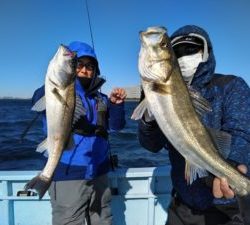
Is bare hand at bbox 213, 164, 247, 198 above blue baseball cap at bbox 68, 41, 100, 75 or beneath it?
beneath

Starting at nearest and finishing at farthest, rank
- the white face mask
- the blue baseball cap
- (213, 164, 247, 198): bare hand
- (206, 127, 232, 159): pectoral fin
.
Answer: (213, 164, 247, 198): bare hand
(206, 127, 232, 159): pectoral fin
the white face mask
the blue baseball cap

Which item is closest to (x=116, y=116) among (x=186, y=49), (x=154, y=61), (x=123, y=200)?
(x=123, y=200)

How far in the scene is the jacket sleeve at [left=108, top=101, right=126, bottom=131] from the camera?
507 cm

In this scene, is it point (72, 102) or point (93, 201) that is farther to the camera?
point (93, 201)

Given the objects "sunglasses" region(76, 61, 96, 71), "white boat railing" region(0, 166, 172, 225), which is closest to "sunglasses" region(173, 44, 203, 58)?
"sunglasses" region(76, 61, 96, 71)

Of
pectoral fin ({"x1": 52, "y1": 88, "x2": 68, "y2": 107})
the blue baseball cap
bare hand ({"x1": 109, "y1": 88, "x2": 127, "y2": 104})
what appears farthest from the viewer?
the blue baseball cap

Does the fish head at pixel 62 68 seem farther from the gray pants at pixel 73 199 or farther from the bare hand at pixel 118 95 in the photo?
the gray pants at pixel 73 199

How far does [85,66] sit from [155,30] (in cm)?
233

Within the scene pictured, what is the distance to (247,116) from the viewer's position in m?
3.37

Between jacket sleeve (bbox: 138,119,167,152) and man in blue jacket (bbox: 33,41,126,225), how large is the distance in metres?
1.11

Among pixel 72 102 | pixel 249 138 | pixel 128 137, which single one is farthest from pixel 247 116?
pixel 128 137

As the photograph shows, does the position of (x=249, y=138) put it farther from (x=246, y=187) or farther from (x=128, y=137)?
(x=128, y=137)

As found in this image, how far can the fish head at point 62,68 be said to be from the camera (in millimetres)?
3436

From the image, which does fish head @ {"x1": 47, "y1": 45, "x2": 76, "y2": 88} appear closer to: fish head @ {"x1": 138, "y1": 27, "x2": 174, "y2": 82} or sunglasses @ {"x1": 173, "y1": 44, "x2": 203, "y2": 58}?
fish head @ {"x1": 138, "y1": 27, "x2": 174, "y2": 82}
